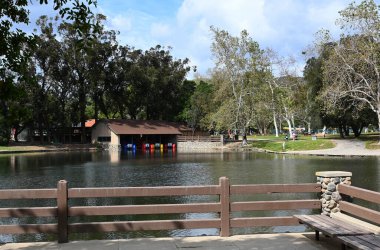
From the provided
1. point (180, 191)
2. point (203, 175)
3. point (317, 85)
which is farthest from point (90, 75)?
point (180, 191)

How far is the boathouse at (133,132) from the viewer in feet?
221

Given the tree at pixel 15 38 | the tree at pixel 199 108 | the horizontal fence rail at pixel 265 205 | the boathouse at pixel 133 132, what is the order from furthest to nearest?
1. the tree at pixel 199 108
2. the boathouse at pixel 133 132
3. the horizontal fence rail at pixel 265 205
4. the tree at pixel 15 38

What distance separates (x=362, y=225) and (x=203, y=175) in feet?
64.7

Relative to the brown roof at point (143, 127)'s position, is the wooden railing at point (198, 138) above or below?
below

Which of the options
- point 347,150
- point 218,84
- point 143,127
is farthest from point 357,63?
point 143,127

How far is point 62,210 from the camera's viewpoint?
7.17 m

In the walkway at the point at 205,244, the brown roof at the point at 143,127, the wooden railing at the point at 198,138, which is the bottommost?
the walkway at the point at 205,244

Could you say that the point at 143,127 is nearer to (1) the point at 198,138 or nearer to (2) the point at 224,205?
(1) the point at 198,138

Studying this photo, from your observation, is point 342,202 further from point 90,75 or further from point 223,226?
point 90,75

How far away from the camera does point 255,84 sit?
193 ft

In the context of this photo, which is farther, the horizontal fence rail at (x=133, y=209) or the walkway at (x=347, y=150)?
the walkway at (x=347, y=150)

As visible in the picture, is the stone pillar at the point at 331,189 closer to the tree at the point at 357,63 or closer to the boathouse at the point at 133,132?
the tree at the point at 357,63

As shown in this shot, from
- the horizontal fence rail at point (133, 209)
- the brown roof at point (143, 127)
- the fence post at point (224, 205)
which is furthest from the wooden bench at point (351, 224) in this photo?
the brown roof at point (143, 127)

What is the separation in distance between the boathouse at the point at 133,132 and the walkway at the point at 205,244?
59360mm
